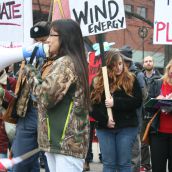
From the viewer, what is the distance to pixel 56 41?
4043 mm

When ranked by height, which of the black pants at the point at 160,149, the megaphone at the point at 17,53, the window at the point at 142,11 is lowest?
the black pants at the point at 160,149

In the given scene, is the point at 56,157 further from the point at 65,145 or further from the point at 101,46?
the point at 101,46

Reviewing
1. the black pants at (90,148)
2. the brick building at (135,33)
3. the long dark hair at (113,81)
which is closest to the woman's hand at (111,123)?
the long dark hair at (113,81)

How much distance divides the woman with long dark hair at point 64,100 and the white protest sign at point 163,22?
8.96ft

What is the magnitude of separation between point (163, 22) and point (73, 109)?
308 centimetres

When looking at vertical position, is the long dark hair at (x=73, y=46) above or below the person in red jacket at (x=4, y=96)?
above

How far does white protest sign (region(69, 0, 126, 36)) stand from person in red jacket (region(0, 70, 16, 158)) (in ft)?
3.63

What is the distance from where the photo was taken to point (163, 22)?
6.69m

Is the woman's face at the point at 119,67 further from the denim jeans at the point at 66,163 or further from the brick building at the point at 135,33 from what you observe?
the brick building at the point at 135,33

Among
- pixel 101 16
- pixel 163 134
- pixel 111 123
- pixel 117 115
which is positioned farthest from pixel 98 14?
pixel 163 134

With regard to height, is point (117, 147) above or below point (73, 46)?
below

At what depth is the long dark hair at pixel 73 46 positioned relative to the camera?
4016mm

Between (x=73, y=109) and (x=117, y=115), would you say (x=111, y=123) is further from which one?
(x=73, y=109)

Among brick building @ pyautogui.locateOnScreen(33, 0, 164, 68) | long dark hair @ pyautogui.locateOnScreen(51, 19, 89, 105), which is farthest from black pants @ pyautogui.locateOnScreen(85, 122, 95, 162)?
brick building @ pyautogui.locateOnScreen(33, 0, 164, 68)
